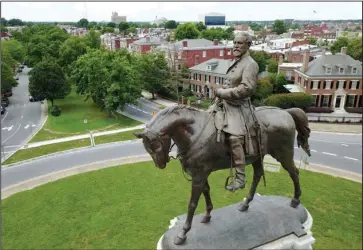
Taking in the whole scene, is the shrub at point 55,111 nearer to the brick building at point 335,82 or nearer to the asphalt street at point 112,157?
the asphalt street at point 112,157

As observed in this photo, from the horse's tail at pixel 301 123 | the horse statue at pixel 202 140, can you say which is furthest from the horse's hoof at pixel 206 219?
the horse's tail at pixel 301 123

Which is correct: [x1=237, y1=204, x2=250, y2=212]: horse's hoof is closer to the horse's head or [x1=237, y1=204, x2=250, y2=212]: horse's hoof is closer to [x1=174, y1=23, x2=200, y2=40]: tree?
the horse's head

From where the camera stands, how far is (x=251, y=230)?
10953mm

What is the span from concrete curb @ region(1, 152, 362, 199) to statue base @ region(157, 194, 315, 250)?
10629 millimetres

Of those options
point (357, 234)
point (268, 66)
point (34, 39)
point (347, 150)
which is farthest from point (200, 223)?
point (34, 39)

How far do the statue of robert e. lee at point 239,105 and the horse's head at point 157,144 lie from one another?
1.86 meters

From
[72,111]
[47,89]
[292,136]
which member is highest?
[292,136]

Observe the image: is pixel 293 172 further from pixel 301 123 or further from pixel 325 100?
pixel 325 100

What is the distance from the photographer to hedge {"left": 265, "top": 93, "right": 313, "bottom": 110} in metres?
40.1

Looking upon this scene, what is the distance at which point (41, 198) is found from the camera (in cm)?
1902

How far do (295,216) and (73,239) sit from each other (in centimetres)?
993

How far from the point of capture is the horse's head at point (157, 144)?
8734mm

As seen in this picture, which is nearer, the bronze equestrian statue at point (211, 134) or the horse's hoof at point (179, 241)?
the bronze equestrian statue at point (211, 134)

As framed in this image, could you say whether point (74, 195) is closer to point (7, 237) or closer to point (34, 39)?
point (7, 237)
